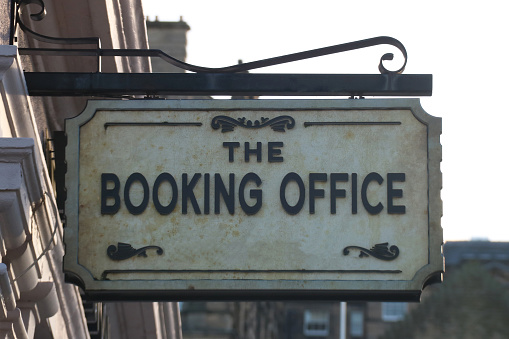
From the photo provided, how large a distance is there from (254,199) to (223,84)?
0.57 m

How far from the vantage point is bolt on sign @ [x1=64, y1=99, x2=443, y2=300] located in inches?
194

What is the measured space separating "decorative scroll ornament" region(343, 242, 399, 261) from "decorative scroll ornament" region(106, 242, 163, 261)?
2.88ft

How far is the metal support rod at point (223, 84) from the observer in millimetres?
5152

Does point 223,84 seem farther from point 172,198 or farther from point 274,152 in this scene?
point 172,198

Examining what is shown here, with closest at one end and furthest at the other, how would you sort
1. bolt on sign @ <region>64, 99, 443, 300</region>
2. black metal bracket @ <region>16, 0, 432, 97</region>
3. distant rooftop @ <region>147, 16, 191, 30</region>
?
bolt on sign @ <region>64, 99, 443, 300</region> < black metal bracket @ <region>16, 0, 432, 97</region> < distant rooftop @ <region>147, 16, 191, 30</region>

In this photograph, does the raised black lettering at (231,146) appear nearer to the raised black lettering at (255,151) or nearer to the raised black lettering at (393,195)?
the raised black lettering at (255,151)

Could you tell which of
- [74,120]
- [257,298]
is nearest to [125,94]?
[74,120]

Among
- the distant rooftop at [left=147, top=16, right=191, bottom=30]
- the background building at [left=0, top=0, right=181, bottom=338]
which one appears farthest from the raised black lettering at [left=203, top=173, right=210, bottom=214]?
the distant rooftop at [left=147, top=16, right=191, bottom=30]

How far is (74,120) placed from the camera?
200 inches

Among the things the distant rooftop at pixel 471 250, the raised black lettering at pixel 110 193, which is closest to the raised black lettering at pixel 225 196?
the raised black lettering at pixel 110 193

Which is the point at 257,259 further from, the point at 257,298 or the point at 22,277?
the point at 22,277

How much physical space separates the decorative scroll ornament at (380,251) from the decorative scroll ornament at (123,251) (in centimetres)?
88

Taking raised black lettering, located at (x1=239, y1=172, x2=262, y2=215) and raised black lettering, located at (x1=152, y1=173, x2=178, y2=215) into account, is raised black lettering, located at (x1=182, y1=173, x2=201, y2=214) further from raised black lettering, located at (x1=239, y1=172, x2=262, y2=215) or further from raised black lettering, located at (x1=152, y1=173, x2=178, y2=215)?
raised black lettering, located at (x1=239, y1=172, x2=262, y2=215)

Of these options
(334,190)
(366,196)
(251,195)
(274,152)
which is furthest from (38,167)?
(366,196)
